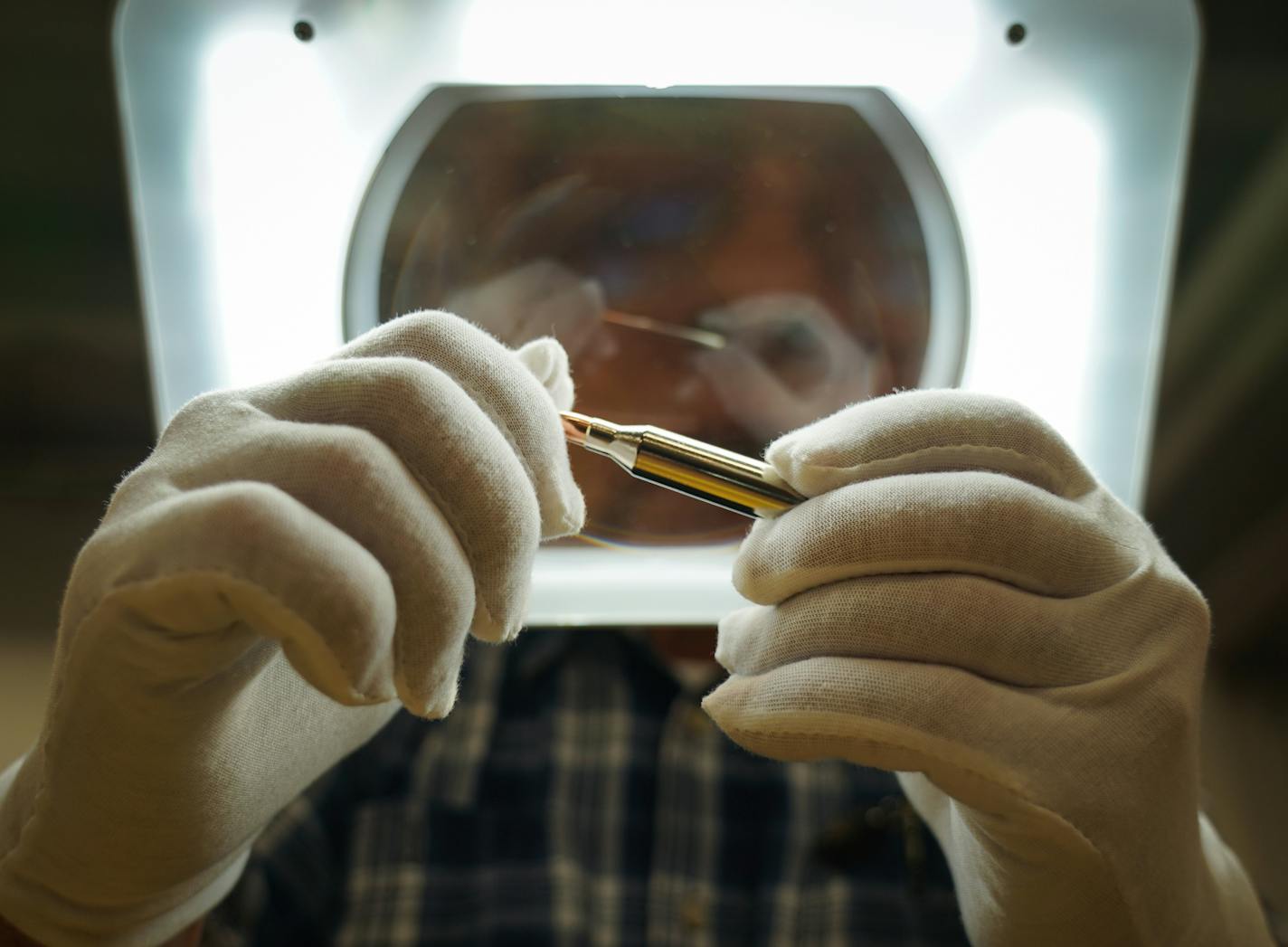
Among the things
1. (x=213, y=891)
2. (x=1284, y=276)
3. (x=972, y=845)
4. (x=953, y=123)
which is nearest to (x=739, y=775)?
(x=972, y=845)

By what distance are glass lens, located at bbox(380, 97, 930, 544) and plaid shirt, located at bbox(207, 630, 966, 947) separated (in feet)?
1.02

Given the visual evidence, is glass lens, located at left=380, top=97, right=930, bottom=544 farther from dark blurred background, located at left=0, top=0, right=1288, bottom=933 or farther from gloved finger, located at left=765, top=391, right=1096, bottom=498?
dark blurred background, located at left=0, top=0, right=1288, bottom=933

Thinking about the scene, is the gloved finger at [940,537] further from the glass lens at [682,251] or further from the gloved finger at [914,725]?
the glass lens at [682,251]

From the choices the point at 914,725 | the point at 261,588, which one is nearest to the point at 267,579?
the point at 261,588

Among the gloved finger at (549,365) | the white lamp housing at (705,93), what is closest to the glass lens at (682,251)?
the white lamp housing at (705,93)

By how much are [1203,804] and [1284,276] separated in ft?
1.74

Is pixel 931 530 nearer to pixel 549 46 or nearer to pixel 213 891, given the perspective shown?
pixel 549 46

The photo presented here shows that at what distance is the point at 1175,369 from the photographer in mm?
970

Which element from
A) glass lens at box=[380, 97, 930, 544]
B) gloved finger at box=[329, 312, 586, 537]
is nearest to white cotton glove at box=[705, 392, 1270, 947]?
gloved finger at box=[329, 312, 586, 537]

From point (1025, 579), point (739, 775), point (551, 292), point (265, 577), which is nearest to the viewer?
point (265, 577)

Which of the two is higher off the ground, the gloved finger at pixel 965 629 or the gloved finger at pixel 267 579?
the gloved finger at pixel 267 579

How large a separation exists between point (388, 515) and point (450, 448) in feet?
0.14

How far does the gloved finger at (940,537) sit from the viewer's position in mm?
469

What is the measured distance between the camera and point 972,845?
0.56 m
